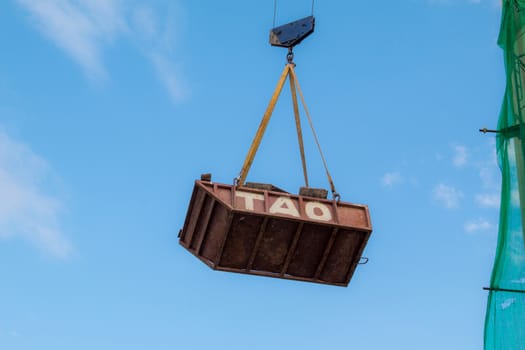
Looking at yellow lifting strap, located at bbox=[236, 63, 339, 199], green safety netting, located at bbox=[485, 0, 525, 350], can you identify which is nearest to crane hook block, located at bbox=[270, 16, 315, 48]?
yellow lifting strap, located at bbox=[236, 63, 339, 199]

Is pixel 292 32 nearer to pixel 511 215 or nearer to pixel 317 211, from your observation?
pixel 317 211

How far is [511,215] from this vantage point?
11453 millimetres

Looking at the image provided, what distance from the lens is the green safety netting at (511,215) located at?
429 inches

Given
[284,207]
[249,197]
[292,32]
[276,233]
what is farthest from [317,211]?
[292,32]

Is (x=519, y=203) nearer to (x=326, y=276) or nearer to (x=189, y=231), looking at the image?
(x=326, y=276)

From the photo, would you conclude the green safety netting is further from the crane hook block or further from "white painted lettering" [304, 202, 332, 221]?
the crane hook block

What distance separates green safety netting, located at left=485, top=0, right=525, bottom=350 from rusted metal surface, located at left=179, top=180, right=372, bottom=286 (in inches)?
119

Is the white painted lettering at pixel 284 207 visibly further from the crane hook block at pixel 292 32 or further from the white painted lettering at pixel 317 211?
the crane hook block at pixel 292 32

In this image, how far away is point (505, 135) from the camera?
479 inches

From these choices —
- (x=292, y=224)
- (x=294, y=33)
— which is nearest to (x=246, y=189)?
(x=292, y=224)

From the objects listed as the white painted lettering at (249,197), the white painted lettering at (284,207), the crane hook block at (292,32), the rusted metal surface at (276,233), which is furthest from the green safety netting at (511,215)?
the crane hook block at (292,32)

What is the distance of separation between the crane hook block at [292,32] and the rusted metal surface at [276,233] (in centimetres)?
351

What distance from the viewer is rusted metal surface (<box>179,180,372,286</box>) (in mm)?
13711

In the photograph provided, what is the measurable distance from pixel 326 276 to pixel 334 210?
157cm
